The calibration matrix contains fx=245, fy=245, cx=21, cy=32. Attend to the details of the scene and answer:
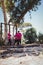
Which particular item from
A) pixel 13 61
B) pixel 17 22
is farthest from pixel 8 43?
pixel 13 61

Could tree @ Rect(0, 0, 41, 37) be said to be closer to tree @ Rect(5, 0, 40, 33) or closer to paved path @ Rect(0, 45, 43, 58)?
tree @ Rect(5, 0, 40, 33)

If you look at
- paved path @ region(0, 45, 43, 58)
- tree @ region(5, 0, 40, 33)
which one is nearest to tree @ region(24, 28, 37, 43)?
tree @ region(5, 0, 40, 33)

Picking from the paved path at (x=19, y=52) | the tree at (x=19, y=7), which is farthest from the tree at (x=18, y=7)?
the paved path at (x=19, y=52)

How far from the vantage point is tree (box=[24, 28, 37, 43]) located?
2502 cm

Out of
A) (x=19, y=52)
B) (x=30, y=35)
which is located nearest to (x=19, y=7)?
(x=30, y=35)

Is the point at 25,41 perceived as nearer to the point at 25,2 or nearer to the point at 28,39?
the point at 28,39

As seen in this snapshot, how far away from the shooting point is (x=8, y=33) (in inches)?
874

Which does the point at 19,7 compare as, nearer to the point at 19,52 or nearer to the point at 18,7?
the point at 18,7

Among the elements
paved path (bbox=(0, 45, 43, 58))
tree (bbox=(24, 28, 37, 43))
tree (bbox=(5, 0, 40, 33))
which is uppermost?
tree (bbox=(5, 0, 40, 33))

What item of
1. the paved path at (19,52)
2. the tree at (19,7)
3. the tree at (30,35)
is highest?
the tree at (19,7)

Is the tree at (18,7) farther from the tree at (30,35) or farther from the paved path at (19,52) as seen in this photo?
the paved path at (19,52)

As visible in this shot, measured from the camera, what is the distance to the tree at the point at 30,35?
82.1ft

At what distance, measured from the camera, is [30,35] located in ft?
83.1

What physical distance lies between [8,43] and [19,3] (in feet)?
16.4
